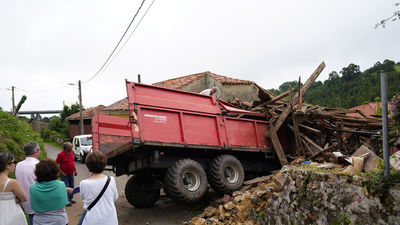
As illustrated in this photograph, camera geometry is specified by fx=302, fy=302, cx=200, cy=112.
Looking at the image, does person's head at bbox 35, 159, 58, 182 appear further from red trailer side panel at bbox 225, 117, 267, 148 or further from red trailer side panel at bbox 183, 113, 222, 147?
red trailer side panel at bbox 225, 117, 267, 148

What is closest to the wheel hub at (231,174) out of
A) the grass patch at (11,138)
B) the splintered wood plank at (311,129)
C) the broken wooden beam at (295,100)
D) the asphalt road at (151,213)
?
the asphalt road at (151,213)

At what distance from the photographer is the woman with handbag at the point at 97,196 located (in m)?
3.11

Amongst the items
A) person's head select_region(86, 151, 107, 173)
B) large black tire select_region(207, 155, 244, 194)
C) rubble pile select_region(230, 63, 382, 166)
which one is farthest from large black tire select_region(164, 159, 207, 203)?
person's head select_region(86, 151, 107, 173)

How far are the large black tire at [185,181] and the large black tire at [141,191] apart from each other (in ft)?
3.41

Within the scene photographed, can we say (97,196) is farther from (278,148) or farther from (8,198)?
(278,148)

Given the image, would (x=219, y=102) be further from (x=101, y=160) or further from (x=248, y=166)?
(x=101, y=160)

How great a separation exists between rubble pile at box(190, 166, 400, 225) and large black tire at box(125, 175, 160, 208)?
2.04 m

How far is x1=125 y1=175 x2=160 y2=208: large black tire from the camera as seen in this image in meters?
7.36

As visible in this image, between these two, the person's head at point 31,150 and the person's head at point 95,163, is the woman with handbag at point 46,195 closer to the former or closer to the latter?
the person's head at point 95,163

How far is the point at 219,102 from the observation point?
7.95 metres

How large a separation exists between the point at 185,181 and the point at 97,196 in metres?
3.66

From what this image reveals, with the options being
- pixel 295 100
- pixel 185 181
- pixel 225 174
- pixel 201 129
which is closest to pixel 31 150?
pixel 185 181

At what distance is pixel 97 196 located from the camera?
313 cm

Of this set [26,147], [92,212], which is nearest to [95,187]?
[92,212]
